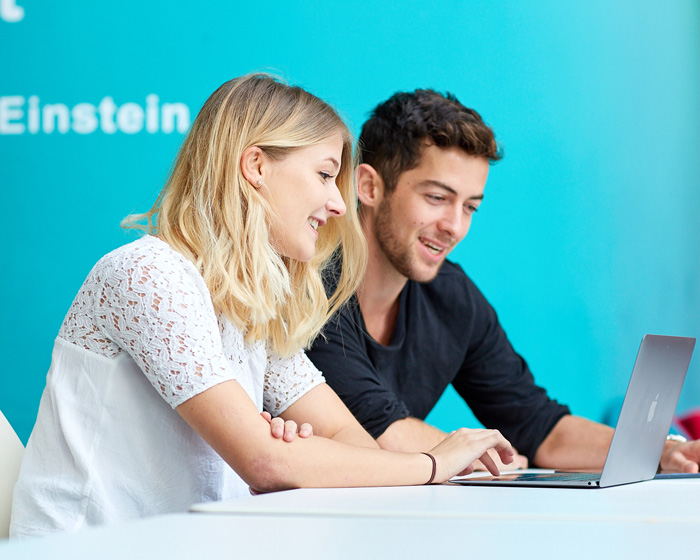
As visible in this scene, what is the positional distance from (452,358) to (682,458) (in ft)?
1.88

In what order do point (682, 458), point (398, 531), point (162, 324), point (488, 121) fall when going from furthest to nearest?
point (488, 121) → point (682, 458) → point (162, 324) → point (398, 531)

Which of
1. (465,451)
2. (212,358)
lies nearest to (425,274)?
(465,451)

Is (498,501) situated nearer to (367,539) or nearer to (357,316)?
(367,539)

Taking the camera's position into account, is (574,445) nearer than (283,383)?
No

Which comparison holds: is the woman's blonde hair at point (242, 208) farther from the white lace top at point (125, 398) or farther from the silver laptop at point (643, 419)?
the silver laptop at point (643, 419)

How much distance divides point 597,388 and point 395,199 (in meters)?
1.29

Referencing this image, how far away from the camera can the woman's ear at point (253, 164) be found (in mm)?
1241

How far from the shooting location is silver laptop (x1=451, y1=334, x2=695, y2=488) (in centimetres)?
101

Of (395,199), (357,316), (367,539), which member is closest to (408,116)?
(395,199)

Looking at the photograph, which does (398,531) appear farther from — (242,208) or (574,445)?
(574,445)

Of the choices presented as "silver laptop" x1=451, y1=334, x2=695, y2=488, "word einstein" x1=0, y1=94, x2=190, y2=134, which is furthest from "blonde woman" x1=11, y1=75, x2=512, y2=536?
"word einstein" x1=0, y1=94, x2=190, y2=134

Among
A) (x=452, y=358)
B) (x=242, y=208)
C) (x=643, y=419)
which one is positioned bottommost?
(x=643, y=419)

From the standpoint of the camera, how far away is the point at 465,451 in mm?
1102

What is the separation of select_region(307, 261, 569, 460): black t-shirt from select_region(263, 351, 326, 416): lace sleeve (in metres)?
0.29
